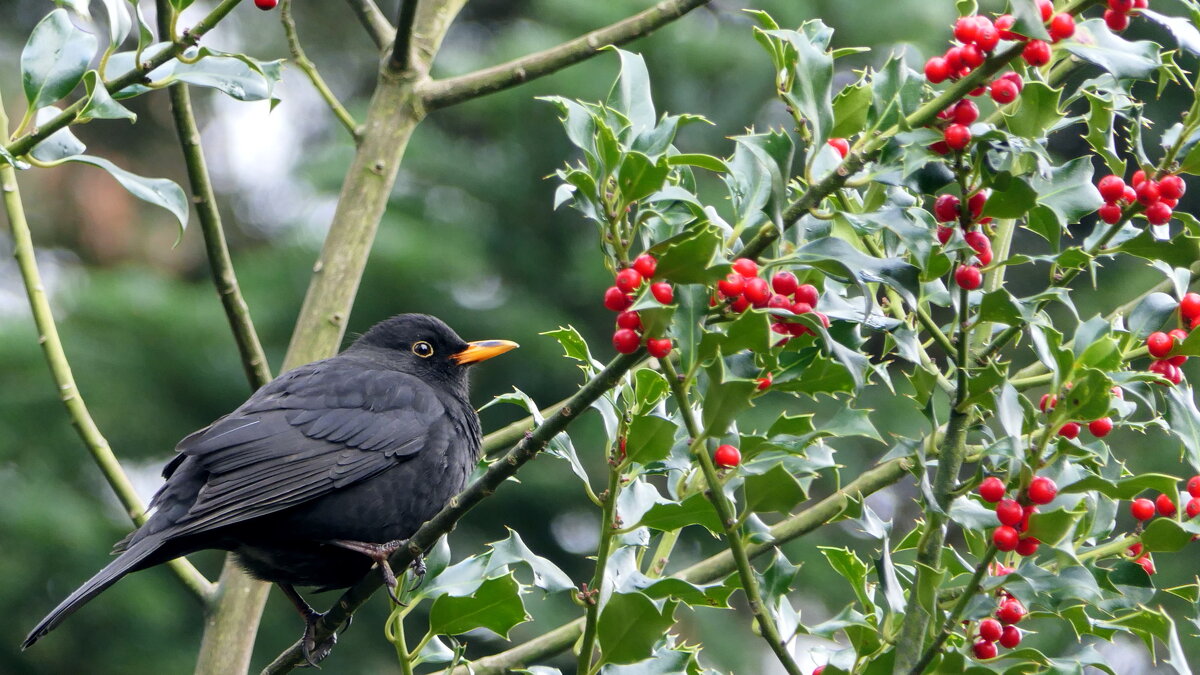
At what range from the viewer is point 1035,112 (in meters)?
1.88

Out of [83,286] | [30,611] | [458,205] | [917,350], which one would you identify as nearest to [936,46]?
[458,205]

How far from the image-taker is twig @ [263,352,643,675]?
1.96m

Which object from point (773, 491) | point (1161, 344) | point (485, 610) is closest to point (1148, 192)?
point (1161, 344)

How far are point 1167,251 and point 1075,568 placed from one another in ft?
1.75

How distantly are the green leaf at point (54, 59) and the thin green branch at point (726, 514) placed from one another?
137 cm

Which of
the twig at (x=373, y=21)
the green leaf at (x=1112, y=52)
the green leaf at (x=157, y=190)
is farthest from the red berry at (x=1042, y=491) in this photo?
the twig at (x=373, y=21)

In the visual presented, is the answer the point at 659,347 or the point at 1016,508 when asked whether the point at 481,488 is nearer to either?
the point at 659,347

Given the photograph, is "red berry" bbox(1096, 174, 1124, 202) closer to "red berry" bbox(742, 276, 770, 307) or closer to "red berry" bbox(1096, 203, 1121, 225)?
"red berry" bbox(1096, 203, 1121, 225)

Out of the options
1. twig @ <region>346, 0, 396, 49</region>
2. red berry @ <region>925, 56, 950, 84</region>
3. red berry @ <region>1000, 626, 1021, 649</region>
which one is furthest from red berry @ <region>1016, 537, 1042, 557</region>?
twig @ <region>346, 0, 396, 49</region>

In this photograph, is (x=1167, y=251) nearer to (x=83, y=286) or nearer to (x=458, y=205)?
(x=458, y=205)

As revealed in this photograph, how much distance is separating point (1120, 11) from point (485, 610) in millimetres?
1540

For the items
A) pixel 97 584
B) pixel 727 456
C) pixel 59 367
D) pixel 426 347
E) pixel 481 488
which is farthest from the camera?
pixel 426 347

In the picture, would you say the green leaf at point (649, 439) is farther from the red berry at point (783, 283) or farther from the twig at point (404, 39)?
the twig at point (404, 39)

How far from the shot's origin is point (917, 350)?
211 cm
